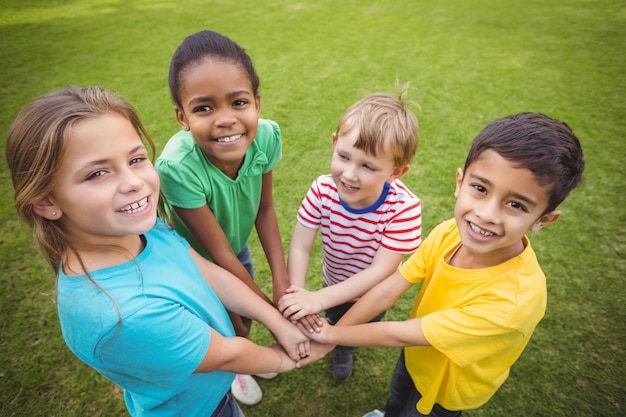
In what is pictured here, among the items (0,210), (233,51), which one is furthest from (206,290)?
(0,210)

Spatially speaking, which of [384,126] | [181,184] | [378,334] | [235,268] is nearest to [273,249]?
[235,268]

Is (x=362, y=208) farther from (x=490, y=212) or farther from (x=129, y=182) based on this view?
(x=129, y=182)

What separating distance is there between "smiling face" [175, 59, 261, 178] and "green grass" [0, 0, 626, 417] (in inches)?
28.9

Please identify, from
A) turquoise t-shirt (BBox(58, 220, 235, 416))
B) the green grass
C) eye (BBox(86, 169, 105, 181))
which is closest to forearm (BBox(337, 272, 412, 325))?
turquoise t-shirt (BBox(58, 220, 235, 416))

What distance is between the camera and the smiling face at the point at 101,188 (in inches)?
40.3

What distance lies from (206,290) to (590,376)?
257cm

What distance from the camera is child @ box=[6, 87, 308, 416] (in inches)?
38.9

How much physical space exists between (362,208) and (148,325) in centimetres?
106

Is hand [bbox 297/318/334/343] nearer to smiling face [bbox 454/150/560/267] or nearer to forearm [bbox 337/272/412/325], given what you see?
forearm [bbox 337/272/412/325]

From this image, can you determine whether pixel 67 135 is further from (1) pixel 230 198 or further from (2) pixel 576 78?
(2) pixel 576 78

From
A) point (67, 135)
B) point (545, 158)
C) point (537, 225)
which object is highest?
point (67, 135)

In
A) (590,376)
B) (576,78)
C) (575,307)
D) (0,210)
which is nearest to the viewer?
(590,376)

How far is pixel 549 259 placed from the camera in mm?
3053

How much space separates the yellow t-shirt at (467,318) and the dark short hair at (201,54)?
1.18 m
